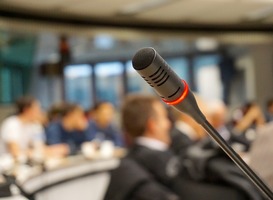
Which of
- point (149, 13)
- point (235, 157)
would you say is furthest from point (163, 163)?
point (149, 13)

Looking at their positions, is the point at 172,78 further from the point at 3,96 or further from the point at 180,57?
the point at 180,57

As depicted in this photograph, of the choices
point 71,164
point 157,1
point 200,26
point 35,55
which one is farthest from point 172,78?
point 35,55

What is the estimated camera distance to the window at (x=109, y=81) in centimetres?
1063

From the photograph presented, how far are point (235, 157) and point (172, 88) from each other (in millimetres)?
114

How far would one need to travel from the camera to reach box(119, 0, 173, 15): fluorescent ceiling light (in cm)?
664

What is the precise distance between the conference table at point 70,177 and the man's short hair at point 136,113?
91cm

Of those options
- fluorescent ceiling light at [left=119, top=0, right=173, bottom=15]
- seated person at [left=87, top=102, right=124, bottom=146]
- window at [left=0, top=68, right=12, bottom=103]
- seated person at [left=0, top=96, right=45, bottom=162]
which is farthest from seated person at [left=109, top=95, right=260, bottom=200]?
window at [left=0, top=68, right=12, bottom=103]

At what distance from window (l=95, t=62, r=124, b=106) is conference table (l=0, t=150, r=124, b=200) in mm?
5649

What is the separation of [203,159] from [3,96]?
7.00 m

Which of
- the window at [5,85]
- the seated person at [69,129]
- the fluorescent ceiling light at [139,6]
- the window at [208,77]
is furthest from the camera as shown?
the window at [208,77]

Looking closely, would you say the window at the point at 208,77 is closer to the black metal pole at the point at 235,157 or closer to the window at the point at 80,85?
the window at the point at 80,85

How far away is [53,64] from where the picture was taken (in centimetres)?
878

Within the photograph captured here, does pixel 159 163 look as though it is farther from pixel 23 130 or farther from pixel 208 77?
pixel 208 77

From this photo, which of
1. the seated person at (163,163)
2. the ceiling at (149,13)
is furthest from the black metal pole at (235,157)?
the ceiling at (149,13)
